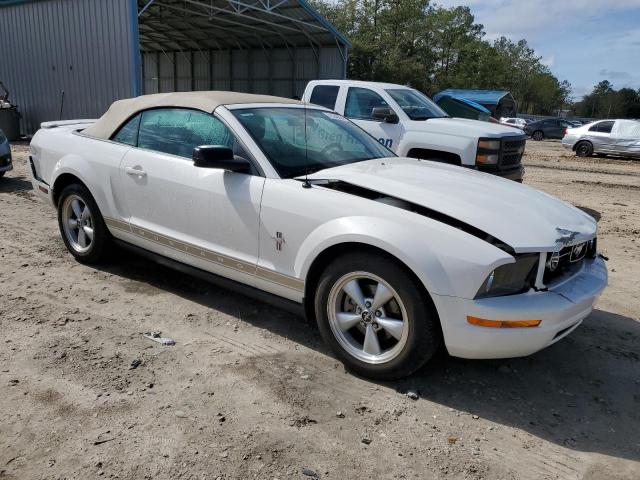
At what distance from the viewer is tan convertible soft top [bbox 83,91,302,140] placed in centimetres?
396

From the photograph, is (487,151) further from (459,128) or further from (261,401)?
(261,401)

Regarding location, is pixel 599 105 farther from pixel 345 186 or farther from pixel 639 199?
pixel 345 186

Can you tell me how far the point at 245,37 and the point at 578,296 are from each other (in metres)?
24.3

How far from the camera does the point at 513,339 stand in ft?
9.09

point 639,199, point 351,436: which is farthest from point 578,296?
point 639,199

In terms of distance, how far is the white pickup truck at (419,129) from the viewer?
7.35 meters

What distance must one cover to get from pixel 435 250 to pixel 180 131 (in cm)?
233

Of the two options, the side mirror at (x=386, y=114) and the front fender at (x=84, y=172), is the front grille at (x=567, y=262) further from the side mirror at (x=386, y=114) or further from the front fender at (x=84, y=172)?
the side mirror at (x=386, y=114)

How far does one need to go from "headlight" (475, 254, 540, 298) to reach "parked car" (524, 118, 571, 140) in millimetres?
32748

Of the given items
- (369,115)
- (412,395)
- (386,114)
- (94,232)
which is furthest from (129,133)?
(369,115)

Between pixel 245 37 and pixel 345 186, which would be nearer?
pixel 345 186

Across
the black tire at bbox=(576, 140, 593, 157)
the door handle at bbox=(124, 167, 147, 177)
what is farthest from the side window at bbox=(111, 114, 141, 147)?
the black tire at bbox=(576, 140, 593, 157)

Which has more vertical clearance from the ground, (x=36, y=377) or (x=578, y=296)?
(x=578, y=296)

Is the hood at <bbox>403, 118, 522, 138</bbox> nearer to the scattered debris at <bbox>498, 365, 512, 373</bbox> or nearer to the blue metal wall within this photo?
the scattered debris at <bbox>498, 365, 512, 373</bbox>
